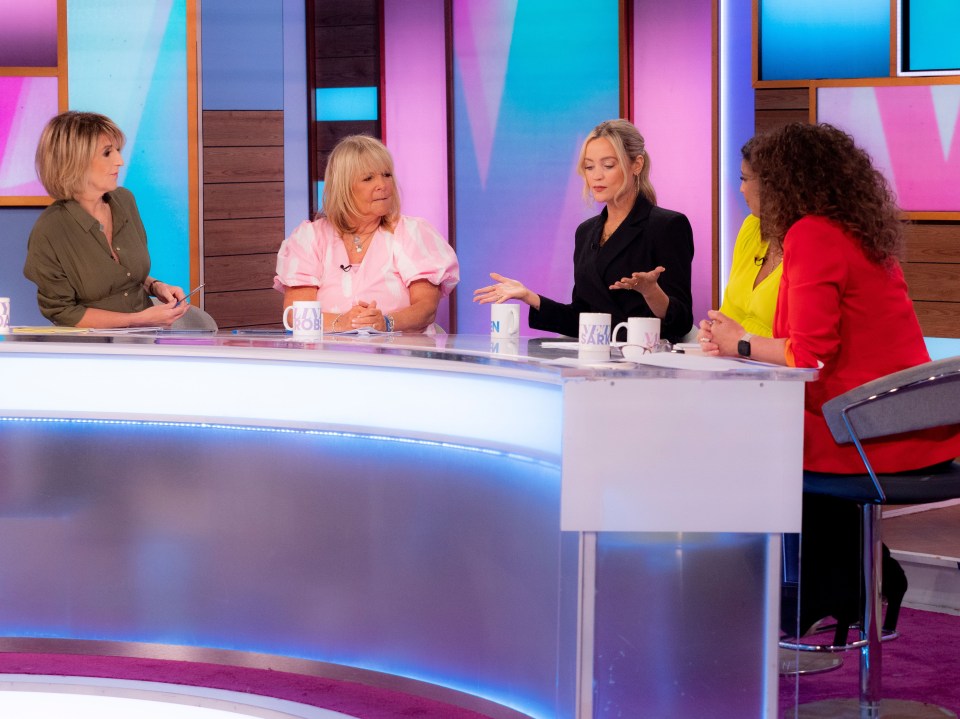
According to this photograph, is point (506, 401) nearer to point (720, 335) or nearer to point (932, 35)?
point (720, 335)

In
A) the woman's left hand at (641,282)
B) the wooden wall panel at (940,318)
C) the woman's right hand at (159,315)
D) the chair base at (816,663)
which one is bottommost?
the chair base at (816,663)

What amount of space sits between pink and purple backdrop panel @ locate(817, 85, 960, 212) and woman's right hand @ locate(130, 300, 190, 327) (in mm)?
2735

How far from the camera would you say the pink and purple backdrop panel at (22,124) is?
15.2 ft

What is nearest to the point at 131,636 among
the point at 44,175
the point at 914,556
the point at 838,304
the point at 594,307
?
the point at 44,175

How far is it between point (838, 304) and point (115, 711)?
182 centimetres

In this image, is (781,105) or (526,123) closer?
(781,105)

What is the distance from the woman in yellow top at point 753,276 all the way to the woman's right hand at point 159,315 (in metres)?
1.47

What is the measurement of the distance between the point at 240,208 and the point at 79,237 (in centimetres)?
185

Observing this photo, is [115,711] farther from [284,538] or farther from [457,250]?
[457,250]

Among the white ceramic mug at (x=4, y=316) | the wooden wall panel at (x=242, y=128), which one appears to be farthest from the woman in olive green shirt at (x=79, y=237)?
the wooden wall panel at (x=242, y=128)

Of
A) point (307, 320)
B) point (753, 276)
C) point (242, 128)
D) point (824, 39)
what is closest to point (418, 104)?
point (242, 128)

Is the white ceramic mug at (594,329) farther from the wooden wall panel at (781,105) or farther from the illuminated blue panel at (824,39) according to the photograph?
the illuminated blue panel at (824,39)

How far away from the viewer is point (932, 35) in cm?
441

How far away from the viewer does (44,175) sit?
3334 millimetres
